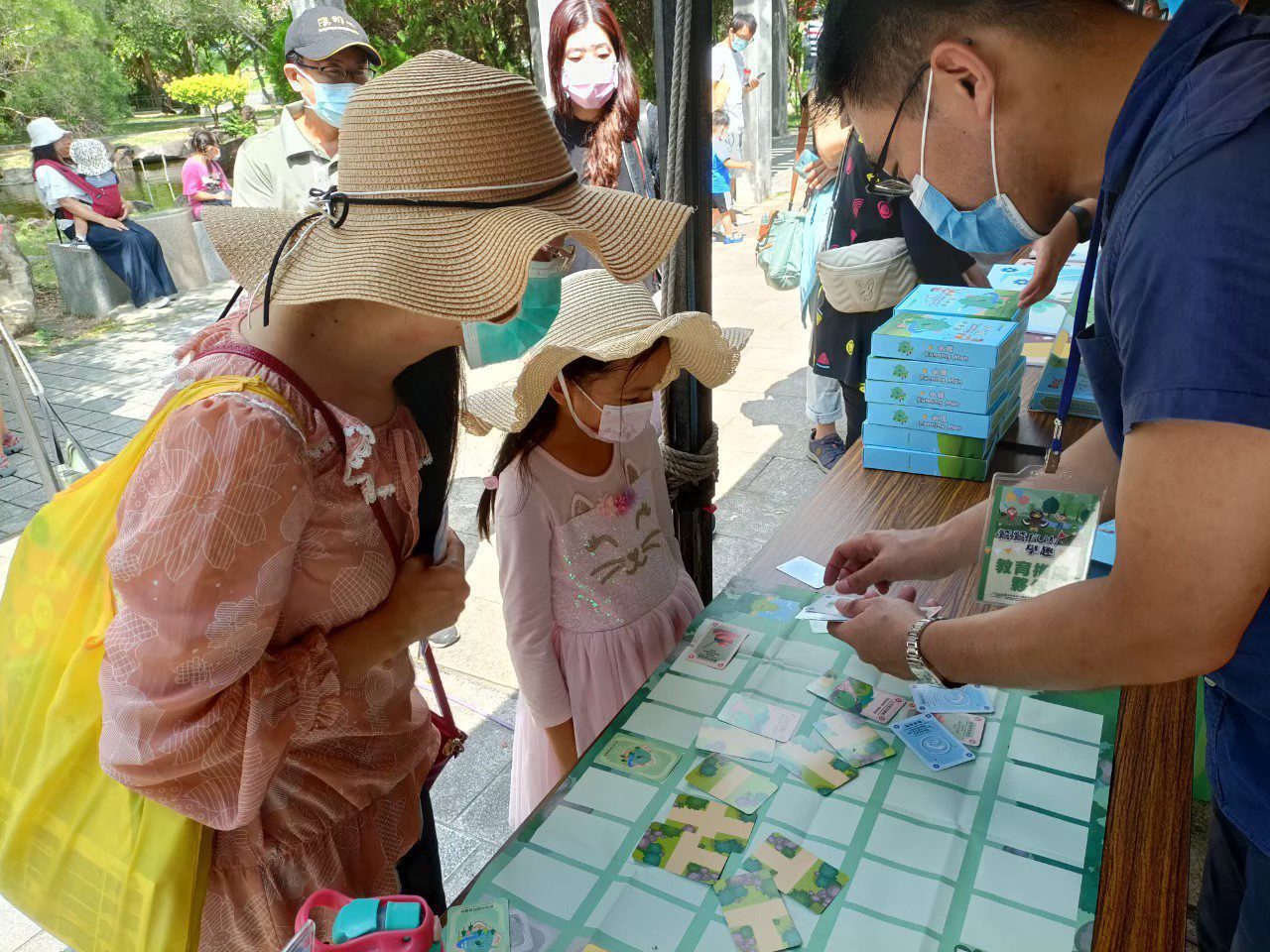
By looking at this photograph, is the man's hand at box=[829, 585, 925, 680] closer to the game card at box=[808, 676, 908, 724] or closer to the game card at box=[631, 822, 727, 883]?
the game card at box=[808, 676, 908, 724]

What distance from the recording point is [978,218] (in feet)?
4.13

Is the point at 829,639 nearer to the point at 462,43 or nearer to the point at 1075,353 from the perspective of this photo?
the point at 1075,353

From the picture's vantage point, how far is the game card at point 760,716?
1374mm

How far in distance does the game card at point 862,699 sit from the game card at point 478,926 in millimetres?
632

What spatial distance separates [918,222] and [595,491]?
6.52 ft

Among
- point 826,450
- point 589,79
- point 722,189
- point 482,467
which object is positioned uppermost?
point 589,79

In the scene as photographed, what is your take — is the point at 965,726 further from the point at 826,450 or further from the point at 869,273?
the point at 826,450

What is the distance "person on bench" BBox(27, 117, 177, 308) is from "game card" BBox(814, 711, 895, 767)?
8244 mm

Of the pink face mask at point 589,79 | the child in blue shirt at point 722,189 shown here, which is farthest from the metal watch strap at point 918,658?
the child in blue shirt at point 722,189

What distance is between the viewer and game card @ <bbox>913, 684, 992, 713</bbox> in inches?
55.0

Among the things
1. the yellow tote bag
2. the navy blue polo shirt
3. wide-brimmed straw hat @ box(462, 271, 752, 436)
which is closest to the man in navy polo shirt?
the navy blue polo shirt

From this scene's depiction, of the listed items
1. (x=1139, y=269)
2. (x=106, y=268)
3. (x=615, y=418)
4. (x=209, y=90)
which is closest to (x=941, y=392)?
(x=615, y=418)

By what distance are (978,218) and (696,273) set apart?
2.14 feet

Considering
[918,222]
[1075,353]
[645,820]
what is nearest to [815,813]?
[645,820]
